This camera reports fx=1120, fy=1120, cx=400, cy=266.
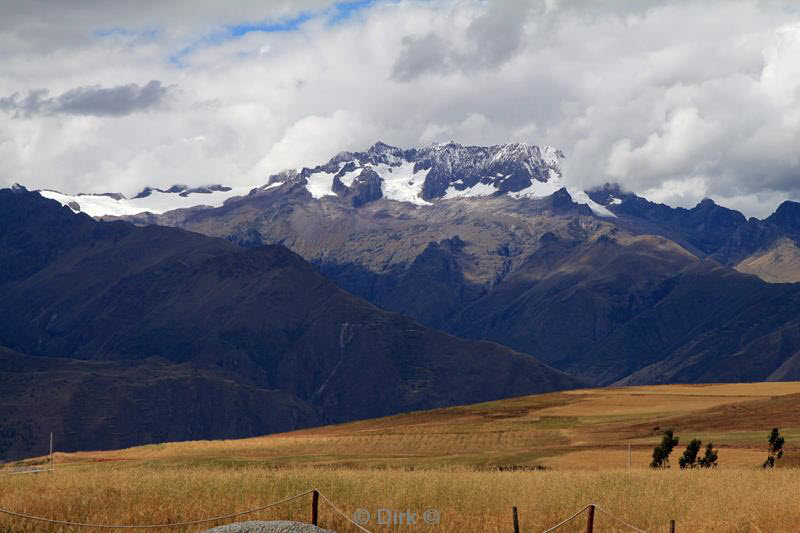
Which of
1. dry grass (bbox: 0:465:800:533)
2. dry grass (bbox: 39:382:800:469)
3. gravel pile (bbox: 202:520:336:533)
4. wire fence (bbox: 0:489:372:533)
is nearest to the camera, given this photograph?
gravel pile (bbox: 202:520:336:533)

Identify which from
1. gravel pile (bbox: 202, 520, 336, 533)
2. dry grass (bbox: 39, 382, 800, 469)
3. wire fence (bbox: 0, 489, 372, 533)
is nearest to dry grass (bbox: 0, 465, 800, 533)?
wire fence (bbox: 0, 489, 372, 533)

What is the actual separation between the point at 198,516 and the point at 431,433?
10795 centimetres

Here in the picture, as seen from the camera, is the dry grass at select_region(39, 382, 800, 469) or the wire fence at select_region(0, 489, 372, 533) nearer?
the wire fence at select_region(0, 489, 372, 533)

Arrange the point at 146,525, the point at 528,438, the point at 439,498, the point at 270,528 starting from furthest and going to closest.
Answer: the point at 528,438
the point at 439,498
the point at 146,525
the point at 270,528

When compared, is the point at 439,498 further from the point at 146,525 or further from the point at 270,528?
the point at 146,525

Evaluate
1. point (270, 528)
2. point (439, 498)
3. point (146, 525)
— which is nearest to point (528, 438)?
point (439, 498)

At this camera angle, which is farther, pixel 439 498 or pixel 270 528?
pixel 439 498

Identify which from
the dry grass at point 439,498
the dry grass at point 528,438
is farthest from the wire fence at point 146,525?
the dry grass at point 528,438

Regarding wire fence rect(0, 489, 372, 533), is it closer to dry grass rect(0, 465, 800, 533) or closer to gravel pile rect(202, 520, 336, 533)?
dry grass rect(0, 465, 800, 533)

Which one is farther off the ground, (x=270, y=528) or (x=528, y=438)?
(x=528, y=438)

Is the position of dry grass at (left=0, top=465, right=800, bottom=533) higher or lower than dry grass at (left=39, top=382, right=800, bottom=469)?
lower

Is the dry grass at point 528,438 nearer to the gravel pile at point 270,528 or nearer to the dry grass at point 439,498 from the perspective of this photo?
the dry grass at point 439,498

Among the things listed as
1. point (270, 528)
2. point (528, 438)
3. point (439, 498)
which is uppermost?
point (528, 438)

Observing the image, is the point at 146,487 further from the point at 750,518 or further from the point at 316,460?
the point at 316,460
